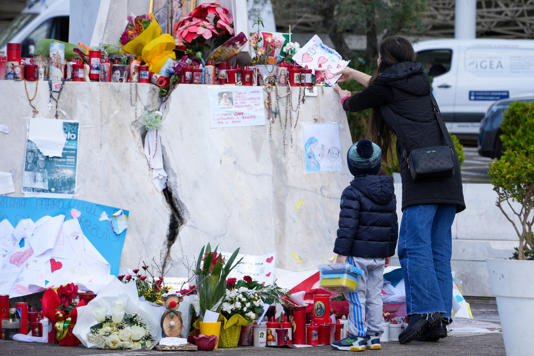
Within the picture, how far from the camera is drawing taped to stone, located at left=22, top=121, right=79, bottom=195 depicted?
21.6 feet

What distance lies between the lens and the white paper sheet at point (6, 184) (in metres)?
6.58

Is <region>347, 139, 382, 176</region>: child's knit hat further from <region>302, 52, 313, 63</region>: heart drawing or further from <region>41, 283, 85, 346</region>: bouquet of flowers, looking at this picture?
<region>41, 283, 85, 346</region>: bouquet of flowers

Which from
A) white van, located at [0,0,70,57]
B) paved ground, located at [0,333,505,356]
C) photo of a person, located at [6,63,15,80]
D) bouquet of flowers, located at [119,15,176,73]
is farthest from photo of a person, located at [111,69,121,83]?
white van, located at [0,0,70,57]

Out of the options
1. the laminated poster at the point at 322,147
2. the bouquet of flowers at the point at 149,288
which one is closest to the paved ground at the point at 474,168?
the laminated poster at the point at 322,147

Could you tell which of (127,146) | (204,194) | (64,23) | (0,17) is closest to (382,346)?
(204,194)

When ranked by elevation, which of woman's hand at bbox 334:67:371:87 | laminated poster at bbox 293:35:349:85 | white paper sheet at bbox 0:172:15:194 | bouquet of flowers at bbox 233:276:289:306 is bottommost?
bouquet of flowers at bbox 233:276:289:306

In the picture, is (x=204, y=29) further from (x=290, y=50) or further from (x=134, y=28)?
(x=290, y=50)

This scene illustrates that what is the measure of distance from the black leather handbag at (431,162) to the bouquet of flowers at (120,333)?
77.9 inches

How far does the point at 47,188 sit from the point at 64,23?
827 cm

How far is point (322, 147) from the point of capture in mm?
7164

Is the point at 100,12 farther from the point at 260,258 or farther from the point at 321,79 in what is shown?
the point at 260,258

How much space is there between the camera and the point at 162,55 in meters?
6.93

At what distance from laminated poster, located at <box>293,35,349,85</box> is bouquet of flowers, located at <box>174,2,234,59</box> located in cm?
60

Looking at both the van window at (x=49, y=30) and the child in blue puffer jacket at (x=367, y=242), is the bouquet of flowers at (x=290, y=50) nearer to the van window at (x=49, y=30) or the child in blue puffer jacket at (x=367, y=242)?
the child in blue puffer jacket at (x=367, y=242)
